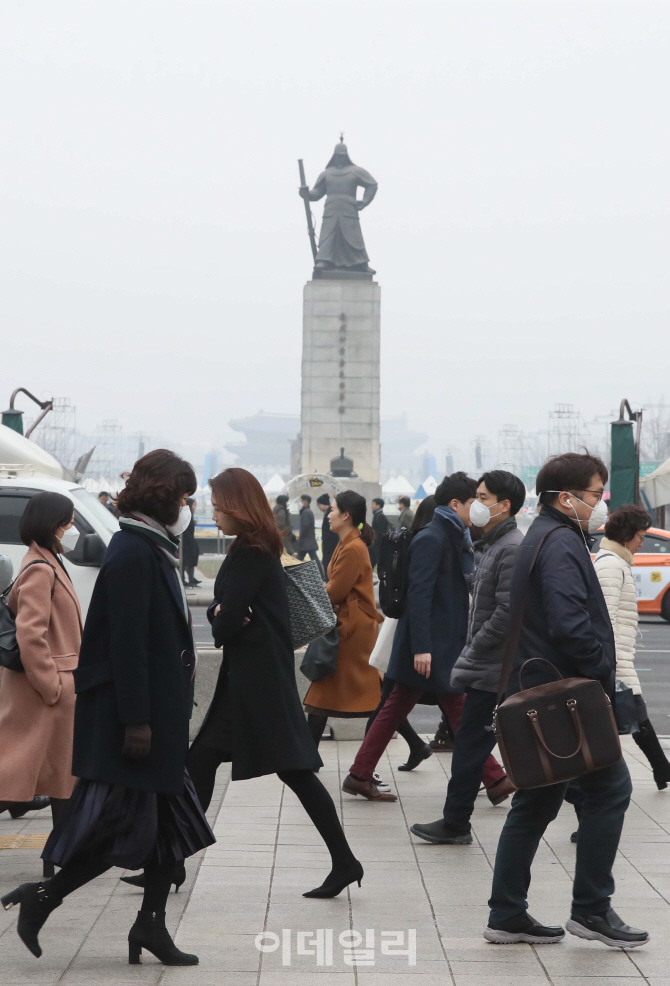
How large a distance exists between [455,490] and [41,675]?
2451 mm

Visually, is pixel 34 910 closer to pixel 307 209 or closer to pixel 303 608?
pixel 303 608

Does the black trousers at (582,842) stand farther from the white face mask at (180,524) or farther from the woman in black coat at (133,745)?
the white face mask at (180,524)

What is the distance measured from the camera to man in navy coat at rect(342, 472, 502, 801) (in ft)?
20.3

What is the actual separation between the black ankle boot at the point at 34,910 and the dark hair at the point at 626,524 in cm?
341

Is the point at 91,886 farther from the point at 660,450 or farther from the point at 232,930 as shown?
the point at 660,450

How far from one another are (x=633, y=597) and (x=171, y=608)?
3064 millimetres

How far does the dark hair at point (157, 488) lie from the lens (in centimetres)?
401

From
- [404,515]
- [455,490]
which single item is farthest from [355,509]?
[404,515]

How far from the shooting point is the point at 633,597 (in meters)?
6.23

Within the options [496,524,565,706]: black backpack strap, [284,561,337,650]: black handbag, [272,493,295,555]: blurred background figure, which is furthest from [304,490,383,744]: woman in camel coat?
[496,524,565,706]: black backpack strap

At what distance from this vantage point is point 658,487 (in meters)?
19.1

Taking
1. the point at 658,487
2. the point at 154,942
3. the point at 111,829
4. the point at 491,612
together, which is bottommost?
the point at 154,942

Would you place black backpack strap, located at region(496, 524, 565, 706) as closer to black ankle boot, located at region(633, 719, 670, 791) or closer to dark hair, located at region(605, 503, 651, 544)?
dark hair, located at region(605, 503, 651, 544)

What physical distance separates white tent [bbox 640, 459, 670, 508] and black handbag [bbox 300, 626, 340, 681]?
13212mm
